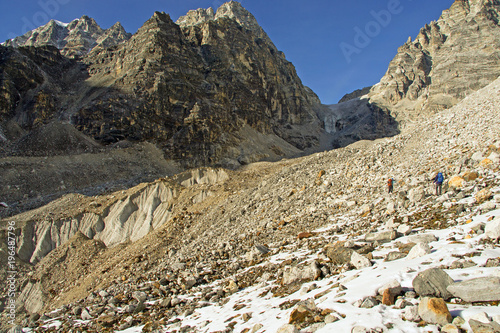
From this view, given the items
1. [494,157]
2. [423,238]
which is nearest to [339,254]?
[423,238]

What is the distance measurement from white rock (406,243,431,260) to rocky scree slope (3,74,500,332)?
41mm

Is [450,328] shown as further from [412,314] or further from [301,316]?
[301,316]

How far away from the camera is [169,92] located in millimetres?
63688

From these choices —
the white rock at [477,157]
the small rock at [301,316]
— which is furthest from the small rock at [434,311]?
the white rock at [477,157]

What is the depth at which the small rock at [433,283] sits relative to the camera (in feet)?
12.7

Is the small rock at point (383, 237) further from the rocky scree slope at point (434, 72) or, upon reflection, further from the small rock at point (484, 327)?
the rocky scree slope at point (434, 72)

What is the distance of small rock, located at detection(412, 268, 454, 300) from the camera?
152 inches

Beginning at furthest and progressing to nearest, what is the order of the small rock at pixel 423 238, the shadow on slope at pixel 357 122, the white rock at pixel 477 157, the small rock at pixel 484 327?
the shadow on slope at pixel 357 122
the white rock at pixel 477 157
the small rock at pixel 423 238
the small rock at pixel 484 327

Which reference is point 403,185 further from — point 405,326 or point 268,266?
point 405,326

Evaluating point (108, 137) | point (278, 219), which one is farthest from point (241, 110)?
point (278, 219)

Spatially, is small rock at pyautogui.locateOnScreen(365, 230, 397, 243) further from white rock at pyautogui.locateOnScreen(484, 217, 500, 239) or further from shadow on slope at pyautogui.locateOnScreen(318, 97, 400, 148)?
shadow on slope at pyautogui.locateOnScreen(318, 97, 400, 148)

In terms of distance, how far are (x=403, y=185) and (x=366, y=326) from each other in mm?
9397

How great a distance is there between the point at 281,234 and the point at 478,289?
7.38 metres

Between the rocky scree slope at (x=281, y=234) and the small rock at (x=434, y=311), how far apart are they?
2.7 inches
